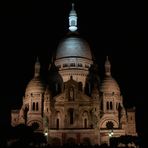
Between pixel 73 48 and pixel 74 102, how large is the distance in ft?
50.5

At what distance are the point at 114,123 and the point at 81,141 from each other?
9671 millimetres

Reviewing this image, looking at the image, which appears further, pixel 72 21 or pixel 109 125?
pixel 72 21

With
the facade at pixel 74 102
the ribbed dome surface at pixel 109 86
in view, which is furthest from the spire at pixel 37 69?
the ribbed dome surface at pixel 109 86

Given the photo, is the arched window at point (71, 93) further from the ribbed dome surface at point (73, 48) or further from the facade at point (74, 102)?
the ribbed dome surface at point (73, 48)

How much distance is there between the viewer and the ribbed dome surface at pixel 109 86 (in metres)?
107

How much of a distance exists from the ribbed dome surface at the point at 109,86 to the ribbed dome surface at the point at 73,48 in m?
8.04

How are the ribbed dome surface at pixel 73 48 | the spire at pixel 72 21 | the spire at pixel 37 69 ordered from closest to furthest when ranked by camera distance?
the spire at pixel 37 69, the ribbed dome surface at pixel 73 48, the spire at pixel 72 21

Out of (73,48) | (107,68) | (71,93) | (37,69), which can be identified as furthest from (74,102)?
(73,48)

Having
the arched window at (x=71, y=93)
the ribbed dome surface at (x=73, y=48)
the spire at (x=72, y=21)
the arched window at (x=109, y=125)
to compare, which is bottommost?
the arched window at (x=109, y=125)

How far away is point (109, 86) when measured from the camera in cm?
10738

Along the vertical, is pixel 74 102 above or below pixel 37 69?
below

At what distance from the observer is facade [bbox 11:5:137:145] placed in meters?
97.7

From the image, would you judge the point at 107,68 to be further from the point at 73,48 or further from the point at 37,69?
the point at 37,69

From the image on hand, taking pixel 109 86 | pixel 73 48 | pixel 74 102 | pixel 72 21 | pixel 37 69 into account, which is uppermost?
pixel 72 21
